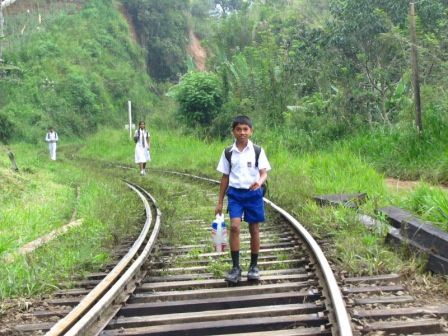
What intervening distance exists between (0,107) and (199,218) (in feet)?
101

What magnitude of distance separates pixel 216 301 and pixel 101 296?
1016 millimetres

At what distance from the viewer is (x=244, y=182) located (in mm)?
5227

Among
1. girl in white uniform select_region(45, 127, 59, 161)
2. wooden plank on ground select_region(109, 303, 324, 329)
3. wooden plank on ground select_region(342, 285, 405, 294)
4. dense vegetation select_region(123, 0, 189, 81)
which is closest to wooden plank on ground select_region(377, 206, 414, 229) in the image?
wooden plank on ground select_region(342, 285, 405, 294)

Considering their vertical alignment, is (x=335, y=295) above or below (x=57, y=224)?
above

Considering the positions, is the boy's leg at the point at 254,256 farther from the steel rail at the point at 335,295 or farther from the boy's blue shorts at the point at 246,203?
the steel rail at the point at 335,295

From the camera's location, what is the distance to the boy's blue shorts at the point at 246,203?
5266 mm

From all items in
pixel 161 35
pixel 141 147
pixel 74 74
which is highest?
pixel 161 35

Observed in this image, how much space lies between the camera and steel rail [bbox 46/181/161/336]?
387 centimetres

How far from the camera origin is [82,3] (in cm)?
4894

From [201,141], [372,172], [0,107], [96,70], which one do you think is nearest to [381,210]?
[372,172]

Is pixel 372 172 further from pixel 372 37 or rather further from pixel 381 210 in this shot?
pixel 372 37

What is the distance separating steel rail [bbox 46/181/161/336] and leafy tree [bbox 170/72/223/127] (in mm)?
18138

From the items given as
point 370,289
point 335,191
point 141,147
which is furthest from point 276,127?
point 370,289

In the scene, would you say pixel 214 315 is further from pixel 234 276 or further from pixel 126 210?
pixel 126 210
